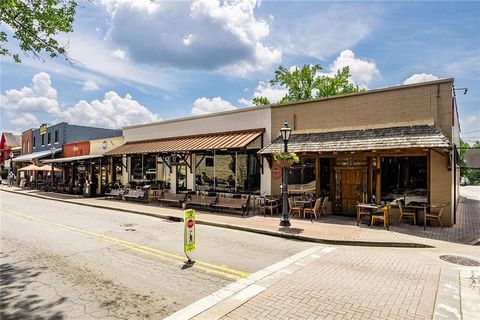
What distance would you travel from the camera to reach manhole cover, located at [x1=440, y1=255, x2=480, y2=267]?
7.11 meters

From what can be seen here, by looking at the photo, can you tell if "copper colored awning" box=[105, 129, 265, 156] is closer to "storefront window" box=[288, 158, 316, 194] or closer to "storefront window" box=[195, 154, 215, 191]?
"storefront window" box=[195, 154, 215, 191]

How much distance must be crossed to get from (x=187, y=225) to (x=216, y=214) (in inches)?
298

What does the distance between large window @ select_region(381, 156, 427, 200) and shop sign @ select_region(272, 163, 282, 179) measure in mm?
4669

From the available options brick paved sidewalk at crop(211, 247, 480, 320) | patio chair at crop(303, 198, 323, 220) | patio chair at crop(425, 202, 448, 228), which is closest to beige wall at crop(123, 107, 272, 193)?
patio chair at crop(303, 198, 323, 220)

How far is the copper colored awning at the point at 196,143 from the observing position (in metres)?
15.6

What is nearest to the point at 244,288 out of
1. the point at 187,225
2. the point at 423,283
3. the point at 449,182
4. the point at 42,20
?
the point at 187,225

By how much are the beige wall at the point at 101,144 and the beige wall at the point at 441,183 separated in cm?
2262

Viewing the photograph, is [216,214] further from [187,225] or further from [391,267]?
[391,267]

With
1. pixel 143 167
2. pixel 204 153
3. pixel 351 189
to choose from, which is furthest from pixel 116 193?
pixel 351 189

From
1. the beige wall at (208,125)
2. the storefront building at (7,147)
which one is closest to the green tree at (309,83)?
the beige wall at (208,125)

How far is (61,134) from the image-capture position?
3391 cm

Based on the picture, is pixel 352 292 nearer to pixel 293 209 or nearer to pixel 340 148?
pixel 340 148

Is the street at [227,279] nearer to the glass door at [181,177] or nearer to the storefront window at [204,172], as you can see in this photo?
the storefront window at [204,172]

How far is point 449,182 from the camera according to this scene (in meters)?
10.9
